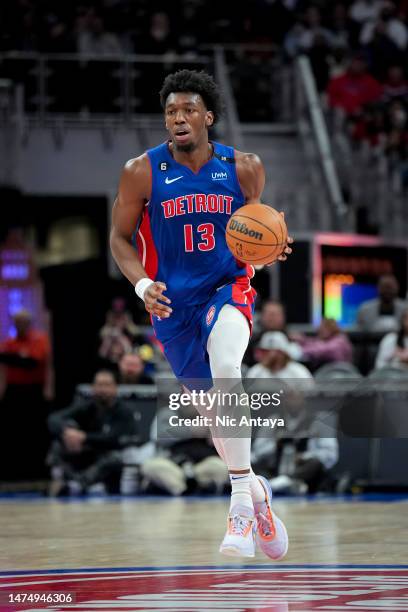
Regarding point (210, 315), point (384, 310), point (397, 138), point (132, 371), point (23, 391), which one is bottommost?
point (23, 391)

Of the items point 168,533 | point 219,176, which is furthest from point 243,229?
point 168,533

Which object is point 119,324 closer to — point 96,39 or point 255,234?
point 96,39

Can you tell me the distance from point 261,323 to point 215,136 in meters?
5.42

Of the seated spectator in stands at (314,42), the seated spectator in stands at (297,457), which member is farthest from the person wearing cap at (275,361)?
the seated spectator in stands at (314,42)

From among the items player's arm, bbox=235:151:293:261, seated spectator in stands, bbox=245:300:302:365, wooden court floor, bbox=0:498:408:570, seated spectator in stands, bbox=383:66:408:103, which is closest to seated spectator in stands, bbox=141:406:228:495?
wooden court floor, bbox=0:498:408:570

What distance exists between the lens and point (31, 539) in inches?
321

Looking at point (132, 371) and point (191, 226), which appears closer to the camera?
point (191, 226)

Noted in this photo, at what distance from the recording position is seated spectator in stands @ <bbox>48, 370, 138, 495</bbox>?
13320mm

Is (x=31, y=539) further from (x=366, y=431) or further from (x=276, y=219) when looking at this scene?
(x=366, y=431)

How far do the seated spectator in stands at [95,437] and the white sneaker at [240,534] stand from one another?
6.81 m

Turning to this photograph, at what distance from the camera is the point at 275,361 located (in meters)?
12.9

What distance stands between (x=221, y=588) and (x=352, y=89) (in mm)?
14982

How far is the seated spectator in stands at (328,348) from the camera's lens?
1417 cm

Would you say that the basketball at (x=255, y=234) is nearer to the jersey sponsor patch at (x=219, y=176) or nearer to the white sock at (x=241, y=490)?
the jersey sponsor patch at (x=219, y=176)
